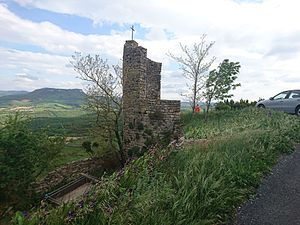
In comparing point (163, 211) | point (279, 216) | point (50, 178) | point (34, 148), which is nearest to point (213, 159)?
point (279, 216)

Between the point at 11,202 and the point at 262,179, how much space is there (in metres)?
12.6

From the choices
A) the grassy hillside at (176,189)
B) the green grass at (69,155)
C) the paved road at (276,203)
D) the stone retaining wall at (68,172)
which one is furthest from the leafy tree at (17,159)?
the paved road at (276,203)

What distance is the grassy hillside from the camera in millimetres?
4043

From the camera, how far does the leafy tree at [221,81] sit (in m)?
21.9

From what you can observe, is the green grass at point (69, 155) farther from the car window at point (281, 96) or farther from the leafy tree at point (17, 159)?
the car window at point (281, 96)

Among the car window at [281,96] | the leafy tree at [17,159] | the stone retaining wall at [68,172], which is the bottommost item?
the stone retaining wall at [68,172]

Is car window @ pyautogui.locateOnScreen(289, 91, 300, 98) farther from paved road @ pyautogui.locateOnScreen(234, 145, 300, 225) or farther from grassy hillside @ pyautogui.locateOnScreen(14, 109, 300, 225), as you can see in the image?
paved road @ pyautogui.locateOnScreen(234, 145, 300, 225)

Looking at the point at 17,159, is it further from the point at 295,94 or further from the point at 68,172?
the point at 295,94

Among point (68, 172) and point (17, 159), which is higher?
point (17, 159)

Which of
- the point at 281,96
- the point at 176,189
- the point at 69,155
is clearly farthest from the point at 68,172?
the point at 176,189

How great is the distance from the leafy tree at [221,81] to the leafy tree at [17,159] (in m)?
11.3

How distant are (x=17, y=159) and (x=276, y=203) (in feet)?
45.3

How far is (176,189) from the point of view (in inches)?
212

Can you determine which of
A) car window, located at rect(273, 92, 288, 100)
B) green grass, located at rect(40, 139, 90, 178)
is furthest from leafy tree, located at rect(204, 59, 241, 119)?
green grass, located at rect(40, 139, 90, 178)
